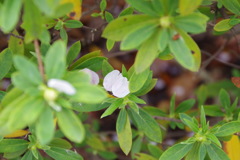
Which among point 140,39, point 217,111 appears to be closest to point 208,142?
point 217,111

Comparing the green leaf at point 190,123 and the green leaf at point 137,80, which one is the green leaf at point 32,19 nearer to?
the green leaf at point 137,80

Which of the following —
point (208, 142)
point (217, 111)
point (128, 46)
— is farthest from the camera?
point (217, 111)

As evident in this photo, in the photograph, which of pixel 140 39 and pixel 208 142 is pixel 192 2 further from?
pixel 208 142

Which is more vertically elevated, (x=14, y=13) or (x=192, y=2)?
(x=14, y=13)

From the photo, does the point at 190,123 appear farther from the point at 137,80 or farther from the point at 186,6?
the point at 186,6

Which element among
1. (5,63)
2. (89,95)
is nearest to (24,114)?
(89,95)

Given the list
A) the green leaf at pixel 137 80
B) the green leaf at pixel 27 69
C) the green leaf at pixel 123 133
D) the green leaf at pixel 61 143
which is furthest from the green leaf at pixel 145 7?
the green leaf at pixel 61 143
